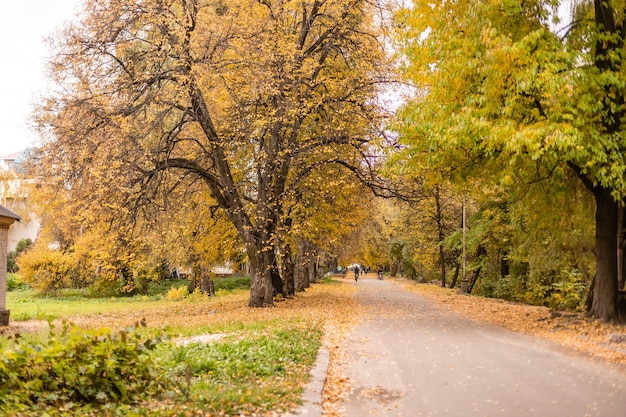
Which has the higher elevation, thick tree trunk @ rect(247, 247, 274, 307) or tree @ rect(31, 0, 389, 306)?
tree @ rect(31, 0, 389, 306)

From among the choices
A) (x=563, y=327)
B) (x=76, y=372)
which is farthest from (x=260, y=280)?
(x=76, y=372)

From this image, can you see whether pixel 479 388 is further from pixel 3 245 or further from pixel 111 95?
pixel 3 245

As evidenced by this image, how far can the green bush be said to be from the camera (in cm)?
593

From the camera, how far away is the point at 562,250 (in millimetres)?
23641

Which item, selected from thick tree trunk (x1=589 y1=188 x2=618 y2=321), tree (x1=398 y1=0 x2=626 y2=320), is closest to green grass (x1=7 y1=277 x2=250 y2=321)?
tree (x1=398 y1=0 x2=626 y2=320)

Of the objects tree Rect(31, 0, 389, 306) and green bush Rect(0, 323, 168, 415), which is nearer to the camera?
green bush Rect(0, 323, 168, 415)

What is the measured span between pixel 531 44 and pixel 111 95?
40.1 ft

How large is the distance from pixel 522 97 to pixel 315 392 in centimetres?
881

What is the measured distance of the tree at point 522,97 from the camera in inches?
493

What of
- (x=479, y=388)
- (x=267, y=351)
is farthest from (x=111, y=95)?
(x=479, y=388)

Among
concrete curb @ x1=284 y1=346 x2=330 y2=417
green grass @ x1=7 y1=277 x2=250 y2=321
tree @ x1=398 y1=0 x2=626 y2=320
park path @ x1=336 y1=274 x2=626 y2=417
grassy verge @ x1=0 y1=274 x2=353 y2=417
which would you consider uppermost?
tree @ x1=398 y1=0 x2=626 y2=320

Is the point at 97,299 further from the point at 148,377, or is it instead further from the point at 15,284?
the point at 148,377

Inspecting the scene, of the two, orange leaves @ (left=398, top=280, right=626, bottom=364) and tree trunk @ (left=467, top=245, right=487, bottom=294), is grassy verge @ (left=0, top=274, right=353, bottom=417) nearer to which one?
orange leaves @ (left=398, top=280, right=626, bottom=364)

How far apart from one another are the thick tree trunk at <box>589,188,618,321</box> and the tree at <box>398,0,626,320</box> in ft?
0.09
